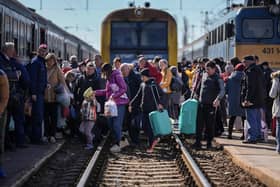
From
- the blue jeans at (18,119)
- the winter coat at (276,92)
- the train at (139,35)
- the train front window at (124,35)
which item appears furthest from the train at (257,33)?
the blue jeans at (18,119)

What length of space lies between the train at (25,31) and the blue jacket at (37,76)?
206 centimetres

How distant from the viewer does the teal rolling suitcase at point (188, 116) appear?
14.1 m

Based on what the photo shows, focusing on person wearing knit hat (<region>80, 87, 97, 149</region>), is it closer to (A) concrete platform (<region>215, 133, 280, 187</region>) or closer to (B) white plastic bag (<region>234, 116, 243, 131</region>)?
(A) concrete platform (<region>215, 133, 280, 187</region>)

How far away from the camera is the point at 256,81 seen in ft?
44.6

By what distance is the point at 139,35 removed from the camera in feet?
74.3

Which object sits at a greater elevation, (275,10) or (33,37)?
(275,10)

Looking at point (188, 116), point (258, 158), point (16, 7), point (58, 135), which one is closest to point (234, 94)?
point (188, 116)

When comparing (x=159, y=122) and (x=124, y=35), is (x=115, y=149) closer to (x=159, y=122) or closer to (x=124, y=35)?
(x=159, y=122)

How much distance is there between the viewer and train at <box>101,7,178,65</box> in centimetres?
2250

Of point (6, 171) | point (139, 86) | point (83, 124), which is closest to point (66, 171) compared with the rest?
point (6, 171)

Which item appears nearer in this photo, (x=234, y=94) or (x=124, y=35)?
(x=234, y=94)

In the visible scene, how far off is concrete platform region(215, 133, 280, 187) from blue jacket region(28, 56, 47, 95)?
387 centimetres

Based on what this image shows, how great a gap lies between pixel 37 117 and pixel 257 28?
37.7ft

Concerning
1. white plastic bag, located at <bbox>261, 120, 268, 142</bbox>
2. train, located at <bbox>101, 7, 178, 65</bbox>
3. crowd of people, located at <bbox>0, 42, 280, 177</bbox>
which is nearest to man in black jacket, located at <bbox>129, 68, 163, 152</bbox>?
crowd of people, located at <bbox>0, 42, 280, 177</bbox>
